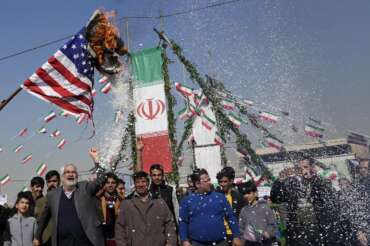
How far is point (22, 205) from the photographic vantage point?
222 inches

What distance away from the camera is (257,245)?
19.9 feet

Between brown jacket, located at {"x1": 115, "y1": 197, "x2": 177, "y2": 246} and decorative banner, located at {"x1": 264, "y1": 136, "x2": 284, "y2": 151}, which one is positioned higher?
decorative banner, located at {"x1": 264, "y1": 136, "x2": 284, "y2": 151}

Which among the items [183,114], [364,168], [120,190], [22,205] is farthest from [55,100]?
[183,114]

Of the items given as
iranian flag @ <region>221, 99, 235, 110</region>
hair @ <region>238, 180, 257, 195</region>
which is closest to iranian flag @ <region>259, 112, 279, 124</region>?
iranian flag @ <region>221, 99, 235, 110</region>

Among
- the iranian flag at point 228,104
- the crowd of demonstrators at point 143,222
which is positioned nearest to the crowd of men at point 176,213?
the crowd of demonstrators at point 143,222

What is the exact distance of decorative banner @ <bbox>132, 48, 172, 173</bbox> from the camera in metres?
14.2

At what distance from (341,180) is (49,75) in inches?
251

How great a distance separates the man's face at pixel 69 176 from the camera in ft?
15.8

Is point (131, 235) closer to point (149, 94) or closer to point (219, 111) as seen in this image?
point (149, 94)

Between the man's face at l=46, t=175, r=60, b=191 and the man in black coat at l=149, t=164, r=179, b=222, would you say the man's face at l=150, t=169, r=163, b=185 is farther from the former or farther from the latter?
the man's face at l=46, t=175, r=60, b=191

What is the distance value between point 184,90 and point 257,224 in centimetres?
1231

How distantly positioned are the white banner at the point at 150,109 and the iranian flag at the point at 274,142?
4195 millimetres

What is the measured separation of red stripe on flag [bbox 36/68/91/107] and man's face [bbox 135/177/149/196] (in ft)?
9.46

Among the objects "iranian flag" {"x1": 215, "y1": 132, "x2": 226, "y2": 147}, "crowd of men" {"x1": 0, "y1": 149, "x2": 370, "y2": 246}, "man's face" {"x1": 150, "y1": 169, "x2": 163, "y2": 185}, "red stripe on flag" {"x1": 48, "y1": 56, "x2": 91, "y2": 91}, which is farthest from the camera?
"iranian flag" {"x1": 215, "y1": 132, "x2": 226, "y2": 147}
